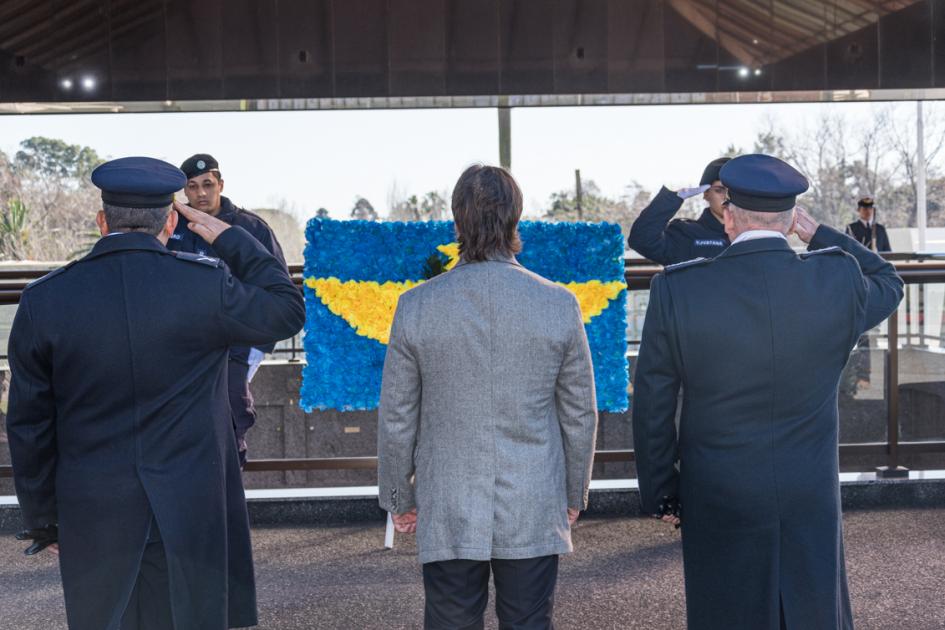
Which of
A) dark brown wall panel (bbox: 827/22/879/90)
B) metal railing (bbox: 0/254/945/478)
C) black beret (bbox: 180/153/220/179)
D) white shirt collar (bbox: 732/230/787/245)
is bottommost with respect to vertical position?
metal railing (bbox: 0/254/945/478)

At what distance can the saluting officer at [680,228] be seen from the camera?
4.11 meters

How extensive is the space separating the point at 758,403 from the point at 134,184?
4.84 feet

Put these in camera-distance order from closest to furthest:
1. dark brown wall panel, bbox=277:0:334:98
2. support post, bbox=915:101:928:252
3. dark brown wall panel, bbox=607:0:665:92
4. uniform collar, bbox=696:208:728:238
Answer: uniform collar, bbox=696:208:728:238 → dark brown wall panel, bbox=277:0:334:98 → dark brown wall panel, bbox=607:0:665:92 → support post, bbox=915:101:928:252

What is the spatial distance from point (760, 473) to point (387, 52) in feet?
27.4

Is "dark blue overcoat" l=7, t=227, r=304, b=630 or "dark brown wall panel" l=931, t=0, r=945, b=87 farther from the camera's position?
"dark brown wall panel" l=931, t=0, r=945, b=87

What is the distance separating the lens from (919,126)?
16.0 metres

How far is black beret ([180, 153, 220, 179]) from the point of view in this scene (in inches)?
157

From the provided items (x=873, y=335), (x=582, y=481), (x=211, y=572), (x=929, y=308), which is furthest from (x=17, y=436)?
(x=929, y=308)

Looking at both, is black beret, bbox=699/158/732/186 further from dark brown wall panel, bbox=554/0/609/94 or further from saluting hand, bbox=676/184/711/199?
dark brown wall panel, bbox=554/0/609/94

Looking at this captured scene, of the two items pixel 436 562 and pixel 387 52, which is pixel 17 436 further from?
pixel 387 52

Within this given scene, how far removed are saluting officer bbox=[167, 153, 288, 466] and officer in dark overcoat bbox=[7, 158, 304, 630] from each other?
1536mm

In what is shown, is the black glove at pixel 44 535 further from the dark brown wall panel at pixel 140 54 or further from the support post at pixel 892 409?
the dark brown wall panel at pixel 140 54

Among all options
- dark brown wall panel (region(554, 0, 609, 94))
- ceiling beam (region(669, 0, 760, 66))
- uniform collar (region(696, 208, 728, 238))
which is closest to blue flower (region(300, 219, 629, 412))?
uniform collar (region(696, 208, 728, 238))

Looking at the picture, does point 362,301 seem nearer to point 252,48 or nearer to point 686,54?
point 252,48
